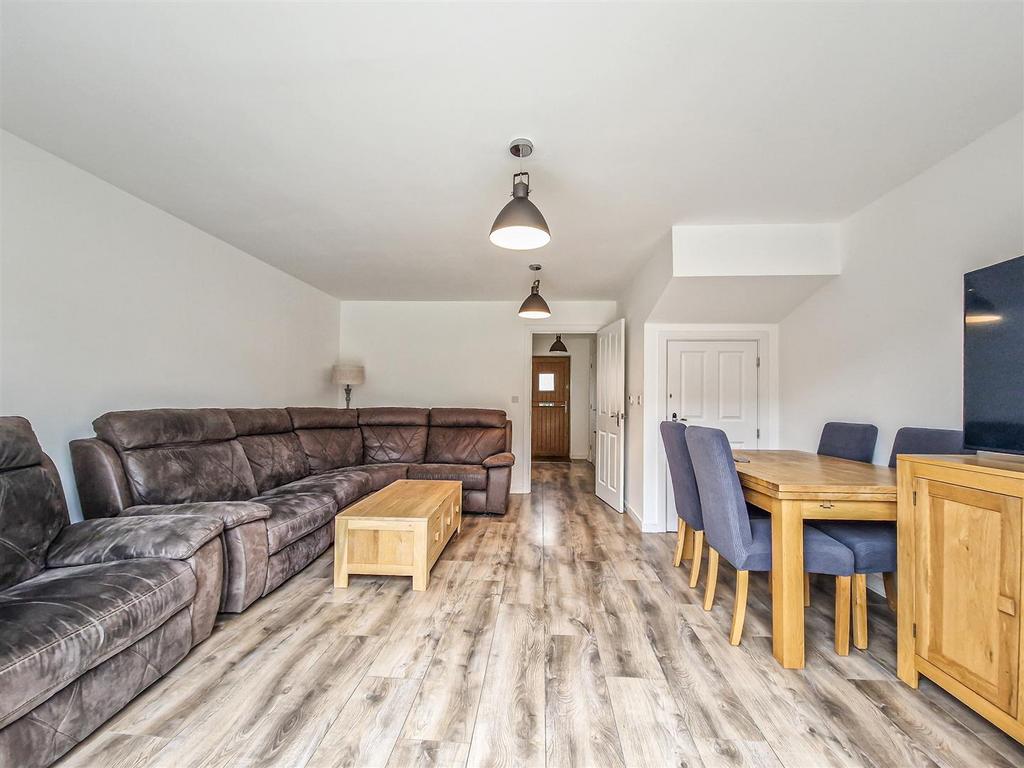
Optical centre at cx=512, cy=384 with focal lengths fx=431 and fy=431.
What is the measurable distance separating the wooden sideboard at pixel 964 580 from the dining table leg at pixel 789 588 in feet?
1.15

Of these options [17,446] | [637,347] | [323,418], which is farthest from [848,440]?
[323,418]

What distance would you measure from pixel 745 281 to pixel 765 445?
1.57 m

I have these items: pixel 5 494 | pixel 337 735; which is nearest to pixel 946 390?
pixel 337 735

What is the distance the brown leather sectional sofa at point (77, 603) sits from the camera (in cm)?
123

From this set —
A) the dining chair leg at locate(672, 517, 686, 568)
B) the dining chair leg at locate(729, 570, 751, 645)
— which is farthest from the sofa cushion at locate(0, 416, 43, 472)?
the dining chair leg at locate(672, 517, 686, 568)

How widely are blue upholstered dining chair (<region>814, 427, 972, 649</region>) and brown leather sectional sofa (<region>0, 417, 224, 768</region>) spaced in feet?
9.49

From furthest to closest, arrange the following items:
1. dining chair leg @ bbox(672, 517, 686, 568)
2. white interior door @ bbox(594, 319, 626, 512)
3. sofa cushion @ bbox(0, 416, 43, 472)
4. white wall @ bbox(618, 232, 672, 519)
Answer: white interior door @ bbox(594, 319, 626, 512) → white wall @ bbox(618, 232, 672, 519) → dining chair leg @ bbox(672, 517, 686, 568) → sofa cushion @ bbox(0, 416, 43, 472)

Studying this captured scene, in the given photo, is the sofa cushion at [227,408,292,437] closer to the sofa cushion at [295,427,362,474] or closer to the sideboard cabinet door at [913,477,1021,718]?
the sofa cushion at [295,427,362,474]

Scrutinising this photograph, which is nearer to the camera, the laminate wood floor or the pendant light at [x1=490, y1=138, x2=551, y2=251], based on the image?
the laminate wood floor

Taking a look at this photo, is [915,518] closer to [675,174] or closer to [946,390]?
[946,390]

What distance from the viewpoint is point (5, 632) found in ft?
4.04

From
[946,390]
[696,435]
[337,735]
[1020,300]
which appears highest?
[1020,300]

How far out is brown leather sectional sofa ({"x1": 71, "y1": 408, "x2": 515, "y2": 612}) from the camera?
7.23ft

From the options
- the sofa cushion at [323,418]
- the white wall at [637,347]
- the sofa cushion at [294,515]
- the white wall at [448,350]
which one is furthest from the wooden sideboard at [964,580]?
the sofa cushion at [323,418]
